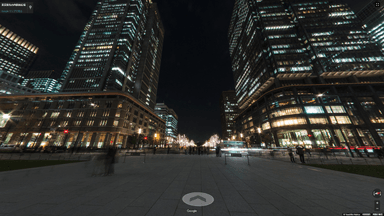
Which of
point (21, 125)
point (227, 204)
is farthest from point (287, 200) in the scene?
point (21, 125)

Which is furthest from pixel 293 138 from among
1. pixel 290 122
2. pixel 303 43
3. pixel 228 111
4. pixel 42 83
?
pixel 42 83

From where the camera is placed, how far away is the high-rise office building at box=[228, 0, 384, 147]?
46.8 metres

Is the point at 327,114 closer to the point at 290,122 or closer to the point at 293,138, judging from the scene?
the point at 290,122

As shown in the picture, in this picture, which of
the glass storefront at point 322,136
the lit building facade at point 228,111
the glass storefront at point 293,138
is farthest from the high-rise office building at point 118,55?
the glass storefront at point 322,136

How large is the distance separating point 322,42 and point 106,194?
92418 mm

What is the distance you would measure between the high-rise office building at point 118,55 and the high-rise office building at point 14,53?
3325 inches

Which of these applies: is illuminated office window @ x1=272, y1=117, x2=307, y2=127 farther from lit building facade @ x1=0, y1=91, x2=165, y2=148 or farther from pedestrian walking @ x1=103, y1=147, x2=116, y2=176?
pedestrian walking @ x1=103, y1=147, x2=116, y2=176

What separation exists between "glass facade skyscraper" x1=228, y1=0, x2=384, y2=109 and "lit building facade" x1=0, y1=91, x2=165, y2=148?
6787cm

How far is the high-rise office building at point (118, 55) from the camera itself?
70062mm

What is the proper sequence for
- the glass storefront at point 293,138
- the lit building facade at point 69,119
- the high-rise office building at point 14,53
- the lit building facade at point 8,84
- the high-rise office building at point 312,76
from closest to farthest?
the glass storefront at point 293,138
the high-rise office building at point 312,76
the lit building facade at point 69,119
the lit building facade at point 8,84
the high-rise office building at point 14,53

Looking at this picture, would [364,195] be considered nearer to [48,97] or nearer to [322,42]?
[322,42]

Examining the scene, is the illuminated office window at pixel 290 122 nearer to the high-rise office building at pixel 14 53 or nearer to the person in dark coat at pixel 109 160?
the person in dark coat at pixel 109 160

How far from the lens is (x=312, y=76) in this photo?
57875mm

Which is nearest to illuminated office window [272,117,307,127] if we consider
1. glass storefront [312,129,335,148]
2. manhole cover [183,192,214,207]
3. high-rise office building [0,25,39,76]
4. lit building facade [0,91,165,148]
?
glass storefront [312,129,335,148]
